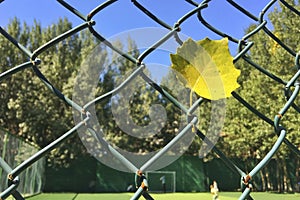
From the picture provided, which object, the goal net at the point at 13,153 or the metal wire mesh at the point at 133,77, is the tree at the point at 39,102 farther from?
the metal wire mesh at the point at 133,77

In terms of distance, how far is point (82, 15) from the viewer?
50 cm

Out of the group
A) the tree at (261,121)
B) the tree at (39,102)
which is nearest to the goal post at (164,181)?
the tree at (261,121)

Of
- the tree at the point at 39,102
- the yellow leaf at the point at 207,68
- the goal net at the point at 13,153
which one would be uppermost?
the tree at the point at 39,102

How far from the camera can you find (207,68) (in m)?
0.49

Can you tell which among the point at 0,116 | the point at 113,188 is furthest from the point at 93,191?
the point at 0,116

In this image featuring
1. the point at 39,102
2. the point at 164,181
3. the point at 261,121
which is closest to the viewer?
the point at 261,121

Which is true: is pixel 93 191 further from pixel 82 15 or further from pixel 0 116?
pixel 82 15

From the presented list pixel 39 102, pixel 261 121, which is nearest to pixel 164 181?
pixel 261 121

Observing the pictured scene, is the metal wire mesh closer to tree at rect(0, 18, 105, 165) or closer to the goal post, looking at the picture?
tree at rect(0, 18, 105, 165)

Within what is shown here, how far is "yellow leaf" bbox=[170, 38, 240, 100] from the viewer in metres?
0.48

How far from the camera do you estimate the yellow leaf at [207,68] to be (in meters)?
0.48

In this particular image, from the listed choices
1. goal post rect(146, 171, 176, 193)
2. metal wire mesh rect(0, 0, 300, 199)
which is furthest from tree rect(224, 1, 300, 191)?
metal wire mesh rect(0, 0, 300, 199)

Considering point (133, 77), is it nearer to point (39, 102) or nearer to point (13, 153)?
point (13, 153)

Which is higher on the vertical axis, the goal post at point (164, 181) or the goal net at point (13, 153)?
the goal net at point (13, 153)
